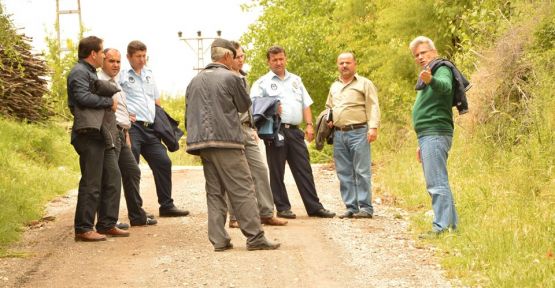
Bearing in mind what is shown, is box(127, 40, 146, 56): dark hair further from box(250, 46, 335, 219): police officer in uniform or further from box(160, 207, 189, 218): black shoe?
box(160, 207, 189, 218): black shoe

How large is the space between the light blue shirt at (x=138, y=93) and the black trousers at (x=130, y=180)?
0.60 metres

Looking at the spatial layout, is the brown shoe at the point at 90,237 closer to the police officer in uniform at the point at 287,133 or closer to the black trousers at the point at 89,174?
the black trousers at the point at 89,174

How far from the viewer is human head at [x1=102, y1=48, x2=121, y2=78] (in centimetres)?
1088

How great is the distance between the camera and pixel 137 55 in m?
11.7

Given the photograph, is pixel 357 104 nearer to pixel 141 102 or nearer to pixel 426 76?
pixel 141 102

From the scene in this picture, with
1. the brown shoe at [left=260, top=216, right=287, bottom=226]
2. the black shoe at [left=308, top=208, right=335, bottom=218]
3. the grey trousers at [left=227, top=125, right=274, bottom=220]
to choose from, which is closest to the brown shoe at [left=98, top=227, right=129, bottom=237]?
the grey trousers at [left=227, top=125, right=274, bottom=220]

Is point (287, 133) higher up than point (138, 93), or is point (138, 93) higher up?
point (138, 93)

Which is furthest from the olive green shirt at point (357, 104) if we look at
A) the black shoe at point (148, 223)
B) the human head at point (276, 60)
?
the black shoe at point (148, 223)

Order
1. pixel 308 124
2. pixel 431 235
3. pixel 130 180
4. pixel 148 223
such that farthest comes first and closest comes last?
pixel 308 124
pixel 148 223
pixel 130 180
pixel 431 235

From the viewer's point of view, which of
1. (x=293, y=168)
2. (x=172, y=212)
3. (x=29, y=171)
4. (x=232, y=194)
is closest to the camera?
(x=232, y=194)

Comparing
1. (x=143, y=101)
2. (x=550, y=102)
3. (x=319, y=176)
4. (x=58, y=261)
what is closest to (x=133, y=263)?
(x=58, y=261)

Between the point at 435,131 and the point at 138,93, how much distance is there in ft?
11.9

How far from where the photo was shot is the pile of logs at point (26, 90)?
825 inches

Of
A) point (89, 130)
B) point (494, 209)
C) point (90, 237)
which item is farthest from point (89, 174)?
point (494, 209)
